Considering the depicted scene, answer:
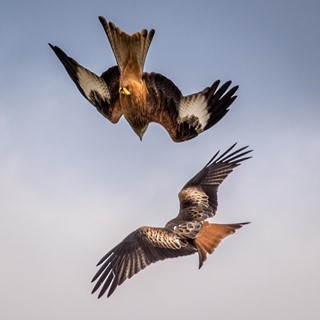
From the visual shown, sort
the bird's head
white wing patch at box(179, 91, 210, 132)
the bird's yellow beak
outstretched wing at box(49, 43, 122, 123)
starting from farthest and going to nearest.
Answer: white wing patch at box(179, 91, 210, 132)
outstretched wing at box(49, 43, 122, 123)
the bird's head
the bird's yellow beak

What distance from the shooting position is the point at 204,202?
15.4m

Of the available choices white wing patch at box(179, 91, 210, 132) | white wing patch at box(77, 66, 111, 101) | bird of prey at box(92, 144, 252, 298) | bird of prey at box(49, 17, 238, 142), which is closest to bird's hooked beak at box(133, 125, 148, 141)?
bird of prey at box(49, 17, 238, 142)

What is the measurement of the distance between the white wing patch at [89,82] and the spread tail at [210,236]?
3.72m

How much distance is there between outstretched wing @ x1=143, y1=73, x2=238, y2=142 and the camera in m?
11.5

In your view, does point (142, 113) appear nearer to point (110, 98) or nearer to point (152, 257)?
point (110, 98)

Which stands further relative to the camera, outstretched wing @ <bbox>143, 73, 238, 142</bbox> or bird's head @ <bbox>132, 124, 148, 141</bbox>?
outstretched wing @ <bbox>143, 73, 238, 142</bbox>

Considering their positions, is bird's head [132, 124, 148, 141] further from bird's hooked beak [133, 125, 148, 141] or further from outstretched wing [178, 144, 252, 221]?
outstretched wing [178, 144, 252, 221]

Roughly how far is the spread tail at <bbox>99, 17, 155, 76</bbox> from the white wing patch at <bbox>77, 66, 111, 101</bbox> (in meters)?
1.45

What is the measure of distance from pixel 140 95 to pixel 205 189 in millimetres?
7065

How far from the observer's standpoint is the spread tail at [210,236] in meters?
12.7

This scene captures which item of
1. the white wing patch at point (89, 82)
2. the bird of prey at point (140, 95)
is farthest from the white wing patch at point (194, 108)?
the white wing patch at point (89, 82)

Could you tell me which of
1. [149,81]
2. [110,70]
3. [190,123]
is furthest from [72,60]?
[190,123]

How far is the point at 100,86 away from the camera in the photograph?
11.3 meters

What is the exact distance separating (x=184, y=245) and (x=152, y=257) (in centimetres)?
76
